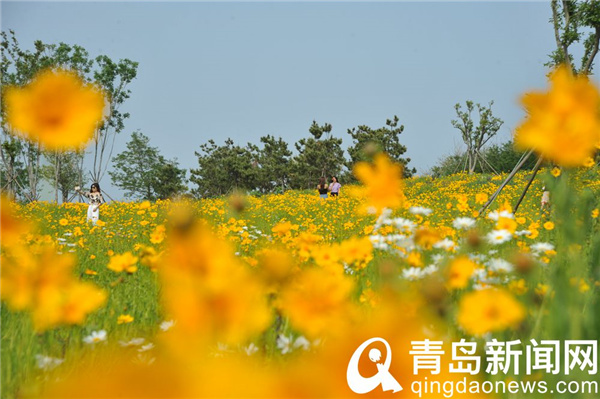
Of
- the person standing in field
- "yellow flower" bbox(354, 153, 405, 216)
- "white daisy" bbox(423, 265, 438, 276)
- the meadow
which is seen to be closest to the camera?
the meadow

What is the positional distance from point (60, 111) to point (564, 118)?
79 centimetres

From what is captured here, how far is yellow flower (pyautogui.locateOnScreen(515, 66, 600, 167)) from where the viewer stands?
69 cm

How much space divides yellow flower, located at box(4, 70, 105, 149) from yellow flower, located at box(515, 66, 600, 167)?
2.32 ft

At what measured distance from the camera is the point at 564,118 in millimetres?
711

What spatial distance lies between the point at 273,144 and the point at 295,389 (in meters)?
43.2

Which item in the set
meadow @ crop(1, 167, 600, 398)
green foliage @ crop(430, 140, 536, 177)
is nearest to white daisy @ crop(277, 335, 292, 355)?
meadow @ crop(1, 167, 600, 398)

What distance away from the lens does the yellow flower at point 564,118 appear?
27.1 inches

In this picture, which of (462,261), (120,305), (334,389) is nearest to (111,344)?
(120,305)

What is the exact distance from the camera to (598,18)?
8.65m

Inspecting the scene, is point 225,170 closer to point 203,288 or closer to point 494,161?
point 494,161

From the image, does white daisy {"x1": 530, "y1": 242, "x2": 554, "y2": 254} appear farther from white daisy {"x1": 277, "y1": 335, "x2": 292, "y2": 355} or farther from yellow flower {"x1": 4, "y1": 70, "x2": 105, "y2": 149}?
yellow flower {"x1": 4, "y1": 70, "x2": 105, "y2": 149}

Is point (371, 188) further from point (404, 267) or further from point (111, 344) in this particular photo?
point (111, 344)

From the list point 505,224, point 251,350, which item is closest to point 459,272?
point 251,350

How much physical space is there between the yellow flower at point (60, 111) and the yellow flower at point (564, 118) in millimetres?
707
